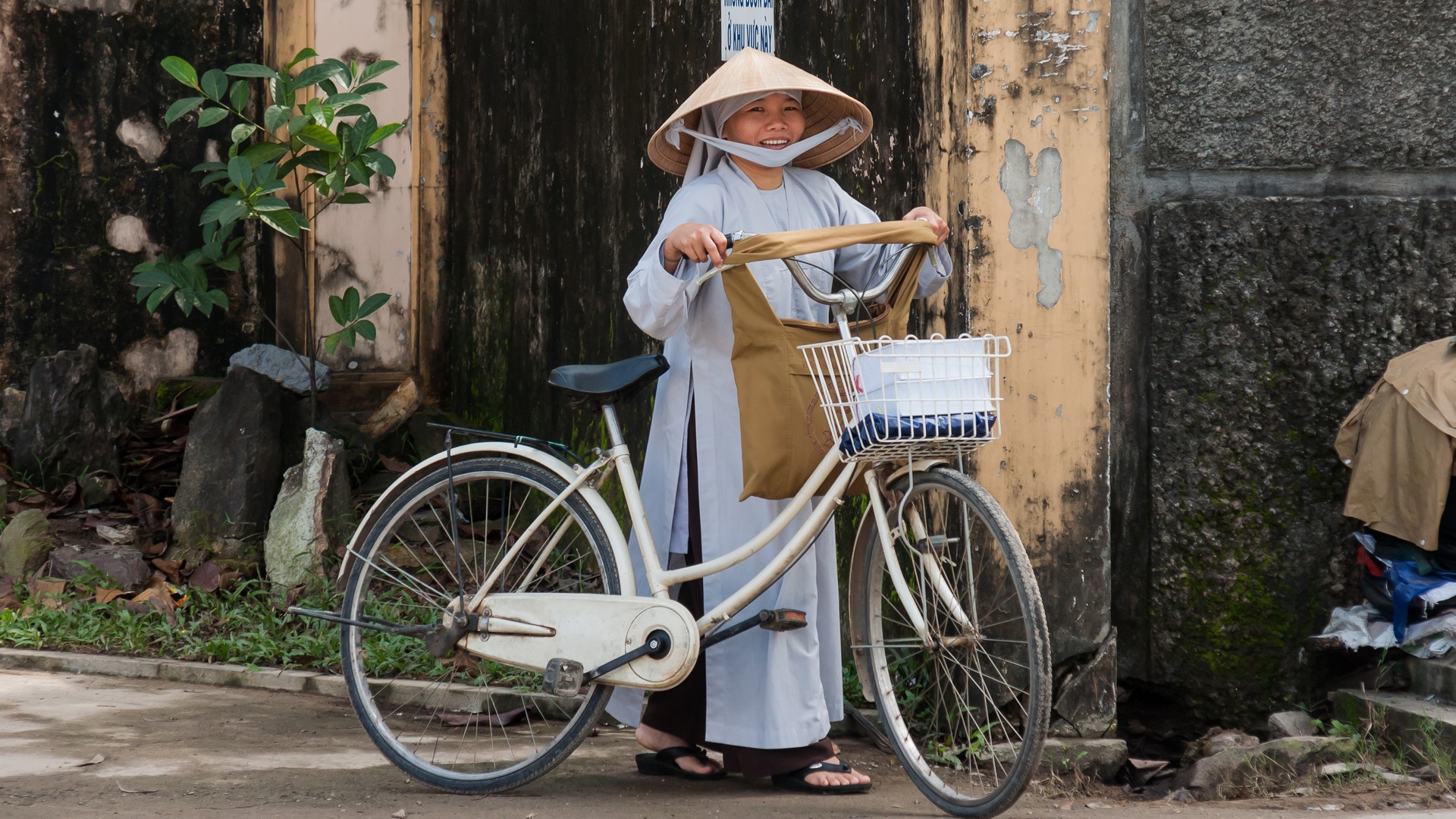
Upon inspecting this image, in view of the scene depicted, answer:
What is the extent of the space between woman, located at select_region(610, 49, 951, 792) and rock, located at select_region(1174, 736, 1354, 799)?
3.13 ft

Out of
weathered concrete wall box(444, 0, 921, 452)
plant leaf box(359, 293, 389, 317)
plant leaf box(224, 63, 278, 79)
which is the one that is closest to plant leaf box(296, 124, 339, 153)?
plant leaf box(224, 63, 278, 79)

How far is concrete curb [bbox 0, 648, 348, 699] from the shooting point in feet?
15.0

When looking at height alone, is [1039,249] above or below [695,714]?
above

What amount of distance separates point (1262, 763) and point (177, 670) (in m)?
3.38

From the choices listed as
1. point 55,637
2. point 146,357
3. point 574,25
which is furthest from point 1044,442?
point 146,357

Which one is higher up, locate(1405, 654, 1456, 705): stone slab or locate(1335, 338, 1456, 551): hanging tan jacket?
locate(1335, 338, 1456, 551): hanging tan jacket

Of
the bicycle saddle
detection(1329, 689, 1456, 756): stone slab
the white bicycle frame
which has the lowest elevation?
detection(1329, 689, 1456, 756): stone slab

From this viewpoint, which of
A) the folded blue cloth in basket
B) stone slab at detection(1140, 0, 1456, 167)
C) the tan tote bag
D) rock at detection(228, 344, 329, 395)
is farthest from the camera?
rock at detection(228, 344, 329, 395)

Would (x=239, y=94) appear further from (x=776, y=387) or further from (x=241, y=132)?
(x=776, y=387)

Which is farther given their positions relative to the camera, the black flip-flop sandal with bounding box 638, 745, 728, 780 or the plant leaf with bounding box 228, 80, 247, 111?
the plant leaf with bounding box 228, 80, 247, 111

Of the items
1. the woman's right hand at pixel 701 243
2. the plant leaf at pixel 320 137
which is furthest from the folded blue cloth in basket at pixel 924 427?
the plant leaf at pixel 320 137

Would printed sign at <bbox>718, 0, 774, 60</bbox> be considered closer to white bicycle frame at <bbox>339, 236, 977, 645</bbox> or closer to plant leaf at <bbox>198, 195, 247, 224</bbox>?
white bicycle frame at <bbox>339, 236, 977, 645</bbox>

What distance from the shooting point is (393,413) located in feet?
21.2

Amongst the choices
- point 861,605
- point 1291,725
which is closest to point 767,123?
point 861,605
